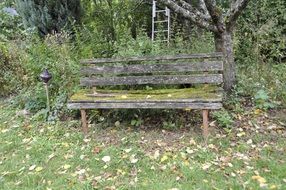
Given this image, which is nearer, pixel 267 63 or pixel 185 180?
pixel 185 180

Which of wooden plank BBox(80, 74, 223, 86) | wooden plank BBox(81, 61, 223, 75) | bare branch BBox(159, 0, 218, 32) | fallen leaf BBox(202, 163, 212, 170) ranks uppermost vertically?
bare branch BBox(159, 0, 218, 32)

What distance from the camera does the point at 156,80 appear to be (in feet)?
15.6

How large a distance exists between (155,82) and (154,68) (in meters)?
0.19

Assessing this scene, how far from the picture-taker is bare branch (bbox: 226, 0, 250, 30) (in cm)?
474

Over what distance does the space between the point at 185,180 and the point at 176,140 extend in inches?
33.7

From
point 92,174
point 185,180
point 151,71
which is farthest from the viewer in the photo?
point 151,71

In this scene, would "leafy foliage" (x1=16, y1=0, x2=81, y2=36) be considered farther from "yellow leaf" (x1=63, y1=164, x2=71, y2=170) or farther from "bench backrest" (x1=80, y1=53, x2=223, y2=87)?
"yellow leaf" (x1=63, y1=164, x2=71, y2=170)

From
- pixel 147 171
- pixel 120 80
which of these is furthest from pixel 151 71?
pixel 147 171

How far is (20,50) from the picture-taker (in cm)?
667

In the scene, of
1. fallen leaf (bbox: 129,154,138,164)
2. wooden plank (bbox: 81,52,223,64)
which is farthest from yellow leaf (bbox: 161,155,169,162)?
wooden plank (bbox: 81,52,223,64)

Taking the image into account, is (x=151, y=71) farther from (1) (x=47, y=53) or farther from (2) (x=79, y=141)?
(1) (x=47, y=53)

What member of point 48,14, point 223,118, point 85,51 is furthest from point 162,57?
point 48,14

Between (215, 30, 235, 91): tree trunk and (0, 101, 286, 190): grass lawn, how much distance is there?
0.62 m

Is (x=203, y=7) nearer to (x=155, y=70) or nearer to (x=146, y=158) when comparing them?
(x=155, y=70)
